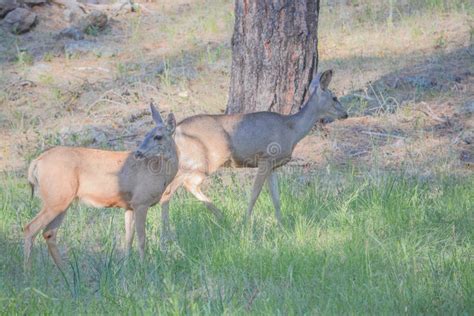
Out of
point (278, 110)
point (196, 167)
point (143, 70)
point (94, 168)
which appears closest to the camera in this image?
point (94, 168)

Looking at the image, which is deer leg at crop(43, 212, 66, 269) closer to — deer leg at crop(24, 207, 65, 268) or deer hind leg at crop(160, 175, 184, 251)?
deer leg at crop(24, 207, 65, 268)

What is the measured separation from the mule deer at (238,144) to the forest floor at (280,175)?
27 centimetres

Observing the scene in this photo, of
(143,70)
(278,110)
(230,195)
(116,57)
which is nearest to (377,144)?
(278,110)

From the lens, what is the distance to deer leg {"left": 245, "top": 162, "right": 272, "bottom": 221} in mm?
8606

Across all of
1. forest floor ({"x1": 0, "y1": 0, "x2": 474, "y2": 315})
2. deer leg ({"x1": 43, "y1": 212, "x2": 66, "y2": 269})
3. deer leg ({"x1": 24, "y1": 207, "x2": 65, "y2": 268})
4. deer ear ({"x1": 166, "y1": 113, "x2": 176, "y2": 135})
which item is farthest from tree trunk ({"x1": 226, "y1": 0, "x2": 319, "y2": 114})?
deer leg ({"x1": 24, "y1": 207, "x2": 65, "y2": 268})

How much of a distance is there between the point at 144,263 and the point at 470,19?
8952mm

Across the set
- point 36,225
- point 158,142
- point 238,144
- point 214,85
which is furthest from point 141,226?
point 214,85

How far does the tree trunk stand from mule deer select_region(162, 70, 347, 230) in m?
0.91

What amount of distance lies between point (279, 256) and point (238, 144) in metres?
2.51

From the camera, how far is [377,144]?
10.8 meters

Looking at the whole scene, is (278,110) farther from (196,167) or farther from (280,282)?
(280,282)

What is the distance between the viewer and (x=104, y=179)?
300 inches

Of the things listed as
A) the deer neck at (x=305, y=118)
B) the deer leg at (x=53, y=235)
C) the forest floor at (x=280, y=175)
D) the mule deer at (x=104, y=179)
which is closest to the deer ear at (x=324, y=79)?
the deer neck at (x=305, y=118)

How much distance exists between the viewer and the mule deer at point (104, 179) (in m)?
7.36
